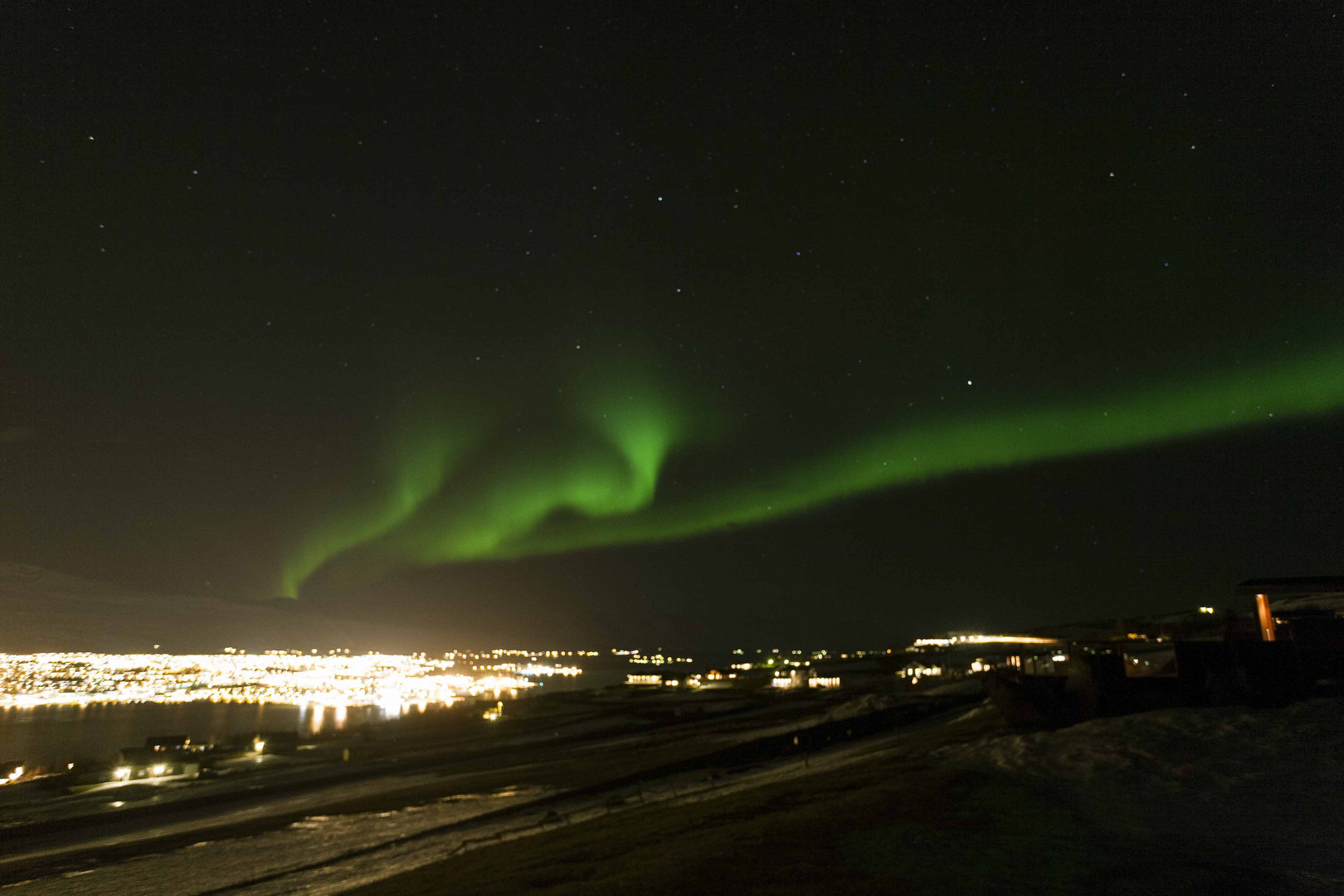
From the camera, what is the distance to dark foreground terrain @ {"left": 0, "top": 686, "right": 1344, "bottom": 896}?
10.3m

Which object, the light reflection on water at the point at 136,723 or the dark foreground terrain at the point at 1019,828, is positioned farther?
the light reflection on water at the point at 136,723

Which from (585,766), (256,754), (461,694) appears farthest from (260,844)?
(461,694)

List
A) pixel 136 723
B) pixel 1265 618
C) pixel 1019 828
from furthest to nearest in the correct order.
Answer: pixel 136 723, pixel 1265 618, pixel 1019 828

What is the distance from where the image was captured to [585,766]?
119ft

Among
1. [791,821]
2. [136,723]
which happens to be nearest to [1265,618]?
[791,821]

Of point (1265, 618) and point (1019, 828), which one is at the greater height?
point (1265, 618)

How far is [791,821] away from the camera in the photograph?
1398 cm

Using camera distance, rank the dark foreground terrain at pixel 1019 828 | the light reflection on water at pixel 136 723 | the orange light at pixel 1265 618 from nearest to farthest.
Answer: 1. the dark foreground terrain at pixel 1019 828
2. the orange light at pixel 1265 618
3. the light reflection on water at pixel 136 723


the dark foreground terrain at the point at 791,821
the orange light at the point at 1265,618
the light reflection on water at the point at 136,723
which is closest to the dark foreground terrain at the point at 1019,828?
the dark foreground terrain at the point at 791,821

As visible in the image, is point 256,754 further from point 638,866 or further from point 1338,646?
point 1338,646

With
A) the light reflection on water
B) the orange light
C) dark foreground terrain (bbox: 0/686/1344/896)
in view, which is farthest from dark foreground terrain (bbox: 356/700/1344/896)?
the light reflection on water

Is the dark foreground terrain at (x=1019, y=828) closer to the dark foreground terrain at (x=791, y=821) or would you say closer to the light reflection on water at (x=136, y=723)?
the dark foreground terrain at (x=791, y=821)

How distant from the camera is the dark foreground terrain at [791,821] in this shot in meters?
10.3

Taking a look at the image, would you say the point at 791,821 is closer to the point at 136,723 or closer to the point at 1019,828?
the point at 1019,828
